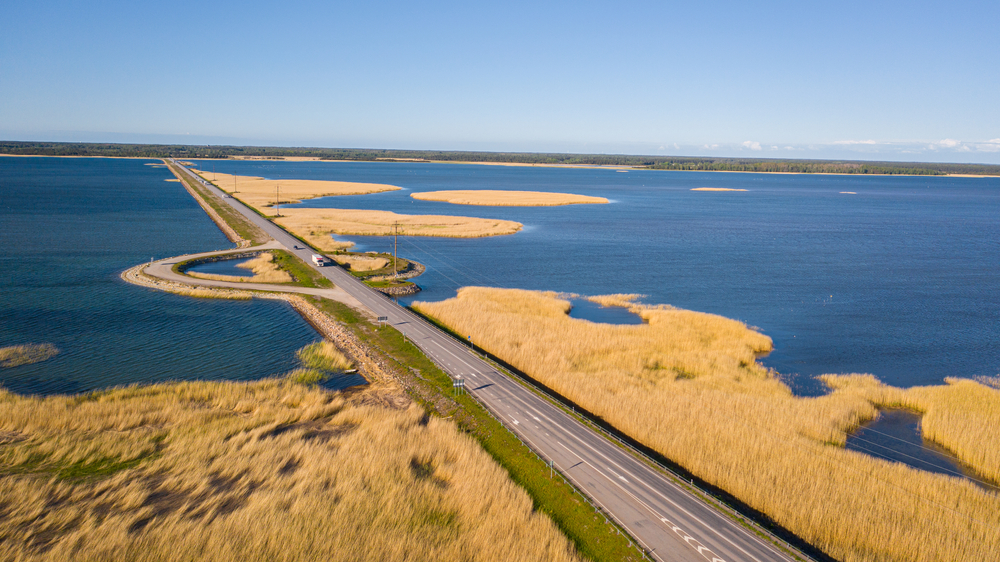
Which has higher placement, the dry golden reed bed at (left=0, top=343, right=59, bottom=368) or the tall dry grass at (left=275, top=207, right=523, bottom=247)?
the tall dry grass at (left=275, top=207, right=523, bottom=247)

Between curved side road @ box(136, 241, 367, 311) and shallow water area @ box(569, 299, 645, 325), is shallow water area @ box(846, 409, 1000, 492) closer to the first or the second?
shallow water area @ box(569, 299, 645, 325)

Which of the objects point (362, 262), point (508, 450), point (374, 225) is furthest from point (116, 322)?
point (374, 225)

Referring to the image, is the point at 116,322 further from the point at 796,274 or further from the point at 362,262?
the point at 796,274

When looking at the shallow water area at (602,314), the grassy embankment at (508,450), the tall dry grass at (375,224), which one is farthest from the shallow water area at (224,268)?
the shallow water area at (602,314)

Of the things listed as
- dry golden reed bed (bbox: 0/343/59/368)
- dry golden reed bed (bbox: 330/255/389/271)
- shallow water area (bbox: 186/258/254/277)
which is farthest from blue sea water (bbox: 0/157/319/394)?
dry golden reed bed (bbox: 330/255/389/271)

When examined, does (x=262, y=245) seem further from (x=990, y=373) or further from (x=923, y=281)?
(x=923, y=281)

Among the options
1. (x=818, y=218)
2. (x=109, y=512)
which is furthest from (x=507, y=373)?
(x=818, y=218)
